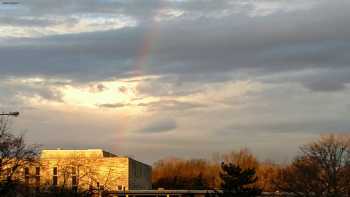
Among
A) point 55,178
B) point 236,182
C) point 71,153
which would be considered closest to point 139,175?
point 71,153

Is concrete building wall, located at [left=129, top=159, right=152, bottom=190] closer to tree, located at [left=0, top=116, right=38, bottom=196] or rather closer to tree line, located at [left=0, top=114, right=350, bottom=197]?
tree line, located at [left=0, top=114, right=350, bottom=197]

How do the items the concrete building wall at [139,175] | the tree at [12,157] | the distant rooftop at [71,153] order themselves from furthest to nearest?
the concrete building wall at [139,175]
the distant rooftop at [71,153]
the tree at [12,157]

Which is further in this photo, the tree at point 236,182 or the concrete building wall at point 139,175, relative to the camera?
the concrete building wall at point 139,175

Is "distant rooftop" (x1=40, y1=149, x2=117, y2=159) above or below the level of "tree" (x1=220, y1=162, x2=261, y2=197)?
above

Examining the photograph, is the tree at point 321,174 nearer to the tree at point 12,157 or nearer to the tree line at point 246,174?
the tree line at point 246,174

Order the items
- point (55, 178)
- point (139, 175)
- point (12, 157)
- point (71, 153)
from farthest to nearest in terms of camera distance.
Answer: point (139, 175) → point (71, 153) → point (55, 178) → point (12, 157)

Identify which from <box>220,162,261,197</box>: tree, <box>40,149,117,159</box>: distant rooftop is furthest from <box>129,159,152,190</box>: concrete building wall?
<box>220,162,261,197</box>: tree

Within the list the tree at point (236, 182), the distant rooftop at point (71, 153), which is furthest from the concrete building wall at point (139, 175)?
the tree at point (236, 182)

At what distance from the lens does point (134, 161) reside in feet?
411

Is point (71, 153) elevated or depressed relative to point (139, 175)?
elevated

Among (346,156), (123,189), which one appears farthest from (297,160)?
(123,189)

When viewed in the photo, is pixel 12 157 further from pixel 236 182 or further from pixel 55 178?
pixel 55 178

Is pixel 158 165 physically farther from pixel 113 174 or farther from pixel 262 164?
pixel 113 174

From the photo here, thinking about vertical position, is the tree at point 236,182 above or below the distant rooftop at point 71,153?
below
